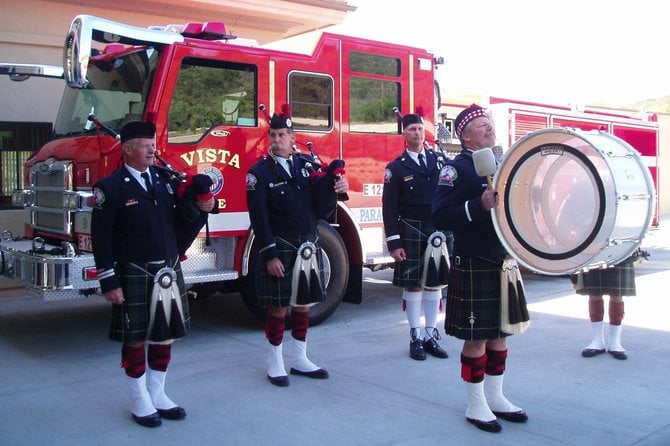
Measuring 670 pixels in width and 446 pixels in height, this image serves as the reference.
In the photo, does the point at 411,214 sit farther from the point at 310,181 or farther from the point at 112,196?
the point at 112,196

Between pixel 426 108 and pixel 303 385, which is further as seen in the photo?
pixel 426 108

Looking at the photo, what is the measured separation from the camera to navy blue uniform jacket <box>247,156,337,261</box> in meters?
A: 5.23

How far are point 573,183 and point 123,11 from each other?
7.93 m

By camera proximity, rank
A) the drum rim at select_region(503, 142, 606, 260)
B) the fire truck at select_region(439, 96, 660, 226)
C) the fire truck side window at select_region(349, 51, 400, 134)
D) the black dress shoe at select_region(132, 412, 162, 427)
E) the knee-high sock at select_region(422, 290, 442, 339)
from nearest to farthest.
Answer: the drum rim at select_region(503, 142, 606, 260) < the black dress shoe at select_region(132, 412, 162, 427) < the knee-high sock at select_region(422, 290, 442, 339) < the fire truck side window at select_region(349, 51, 400, 134) < the fire truck at select_region(439, 96, 660, 226)

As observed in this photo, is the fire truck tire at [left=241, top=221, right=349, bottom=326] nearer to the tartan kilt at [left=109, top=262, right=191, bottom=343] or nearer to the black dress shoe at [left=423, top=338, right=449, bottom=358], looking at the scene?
the black dress shoe at [left=423, top=338, right=449, bottom=358]

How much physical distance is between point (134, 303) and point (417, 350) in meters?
2.56

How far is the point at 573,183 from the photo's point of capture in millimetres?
4113

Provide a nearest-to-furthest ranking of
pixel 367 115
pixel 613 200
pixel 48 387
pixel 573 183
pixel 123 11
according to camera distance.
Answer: pixel 613 200 < pixel 573 183 < pixel 48 387 < pixel 367 115 < pixel 123 11

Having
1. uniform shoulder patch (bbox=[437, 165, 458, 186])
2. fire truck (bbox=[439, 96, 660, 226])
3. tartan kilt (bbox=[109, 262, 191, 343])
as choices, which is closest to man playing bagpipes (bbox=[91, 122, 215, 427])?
tartan kilt (bbox=[109, 262, 191, 343])

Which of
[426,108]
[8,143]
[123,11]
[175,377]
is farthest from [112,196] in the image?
[123,11]

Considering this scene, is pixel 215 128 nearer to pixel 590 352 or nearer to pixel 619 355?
pixel 590 352

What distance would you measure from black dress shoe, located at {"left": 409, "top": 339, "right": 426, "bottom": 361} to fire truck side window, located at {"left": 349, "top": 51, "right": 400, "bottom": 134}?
2.34 meters

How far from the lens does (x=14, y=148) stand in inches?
370

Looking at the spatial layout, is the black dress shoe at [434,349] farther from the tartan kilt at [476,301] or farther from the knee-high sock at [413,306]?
the tartan kilt at [476,301]
